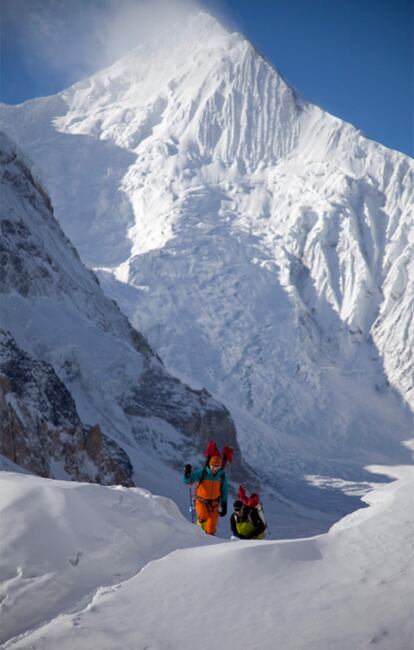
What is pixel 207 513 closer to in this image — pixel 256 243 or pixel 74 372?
pixel 74 372

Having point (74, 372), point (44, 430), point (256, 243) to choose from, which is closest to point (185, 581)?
point (44, 430)

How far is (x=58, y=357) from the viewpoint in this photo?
63969 millimetres

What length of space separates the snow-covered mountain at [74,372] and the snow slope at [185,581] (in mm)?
34635

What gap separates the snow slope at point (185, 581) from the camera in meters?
6.94

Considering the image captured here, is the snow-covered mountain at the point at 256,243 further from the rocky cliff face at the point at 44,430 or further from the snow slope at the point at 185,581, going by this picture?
the snow slope at the point at 185,581

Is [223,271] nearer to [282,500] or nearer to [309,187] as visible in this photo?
[309,187]

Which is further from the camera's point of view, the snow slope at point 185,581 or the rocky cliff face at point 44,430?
the rocky cliff face at point 44,430

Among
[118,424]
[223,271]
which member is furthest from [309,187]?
[118,424]

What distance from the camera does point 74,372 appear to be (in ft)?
214

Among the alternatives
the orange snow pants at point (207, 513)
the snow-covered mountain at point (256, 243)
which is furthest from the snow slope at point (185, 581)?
the snow-covered mountain at point (256, 243)

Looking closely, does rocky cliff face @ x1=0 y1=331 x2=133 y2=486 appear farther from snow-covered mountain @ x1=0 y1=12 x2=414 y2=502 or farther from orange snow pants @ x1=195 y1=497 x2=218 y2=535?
snow-covered mountain @ x1=0 y1=12 x2=414 y2=502

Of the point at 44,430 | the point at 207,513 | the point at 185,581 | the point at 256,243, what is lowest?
the point at 185,581

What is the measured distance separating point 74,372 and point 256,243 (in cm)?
9604

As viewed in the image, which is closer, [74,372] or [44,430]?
[44,430]
